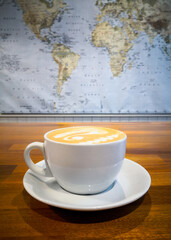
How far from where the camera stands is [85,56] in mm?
1753

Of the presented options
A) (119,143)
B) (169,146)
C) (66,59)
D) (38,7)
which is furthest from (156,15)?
(119,143)

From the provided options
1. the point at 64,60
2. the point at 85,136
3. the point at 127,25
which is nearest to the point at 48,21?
the point at 64,60

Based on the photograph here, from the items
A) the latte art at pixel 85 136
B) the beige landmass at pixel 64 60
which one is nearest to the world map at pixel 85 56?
the beige landmass at pixel 64 60

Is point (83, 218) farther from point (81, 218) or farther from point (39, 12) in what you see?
point (39, 12)

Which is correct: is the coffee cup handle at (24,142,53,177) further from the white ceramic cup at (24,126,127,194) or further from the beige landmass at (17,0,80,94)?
the beige landmass at (17,0,80,94)

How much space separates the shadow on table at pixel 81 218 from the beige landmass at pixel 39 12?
184 centimetres

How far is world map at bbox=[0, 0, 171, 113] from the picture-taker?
1.69 meters

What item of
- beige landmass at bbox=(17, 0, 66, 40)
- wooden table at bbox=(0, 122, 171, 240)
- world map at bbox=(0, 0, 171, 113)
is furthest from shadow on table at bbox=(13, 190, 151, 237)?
beige landmass at bbox=(17, 0, 66, 40)

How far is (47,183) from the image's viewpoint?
0.89 feet

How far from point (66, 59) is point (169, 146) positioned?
59.3 inches

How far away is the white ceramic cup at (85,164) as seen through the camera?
225 millimetres

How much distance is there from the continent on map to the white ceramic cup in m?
1.65

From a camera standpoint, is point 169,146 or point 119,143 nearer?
point 119,143

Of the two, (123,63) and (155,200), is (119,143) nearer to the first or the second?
(155,200)
